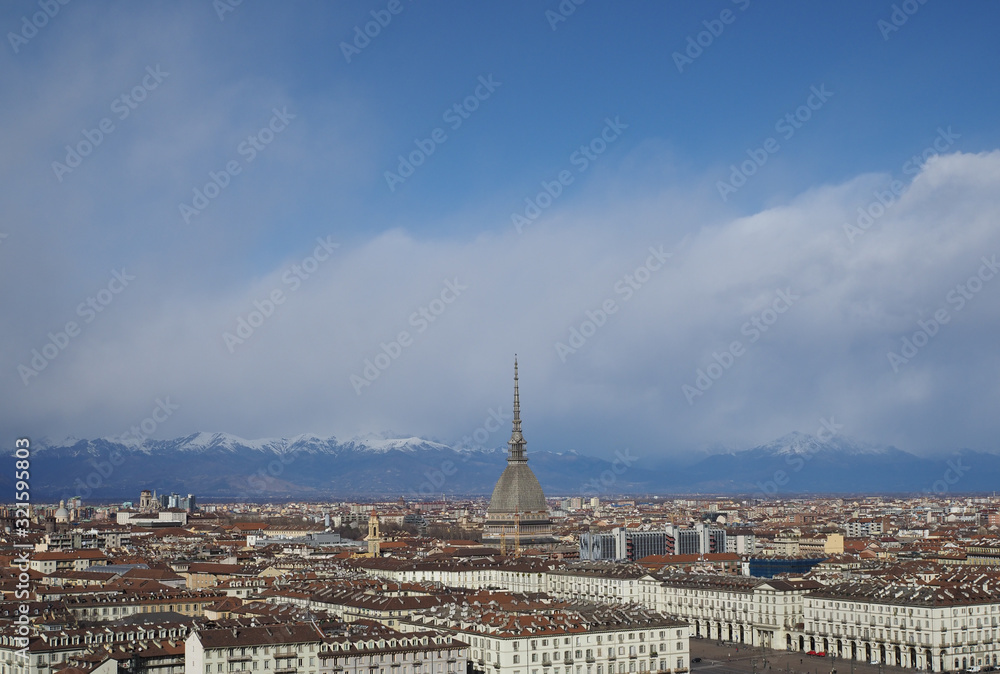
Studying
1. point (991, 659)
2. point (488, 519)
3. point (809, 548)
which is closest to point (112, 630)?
point (991, 659)

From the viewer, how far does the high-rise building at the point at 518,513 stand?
425ft

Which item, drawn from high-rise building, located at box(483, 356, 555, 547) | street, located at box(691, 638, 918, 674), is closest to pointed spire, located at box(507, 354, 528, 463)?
high-rise building, located at box(483, 356, 555, 547)

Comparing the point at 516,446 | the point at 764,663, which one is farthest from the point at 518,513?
the point at 764,663

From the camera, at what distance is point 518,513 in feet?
427

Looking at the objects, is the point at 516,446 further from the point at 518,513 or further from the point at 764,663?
the point at 764,663

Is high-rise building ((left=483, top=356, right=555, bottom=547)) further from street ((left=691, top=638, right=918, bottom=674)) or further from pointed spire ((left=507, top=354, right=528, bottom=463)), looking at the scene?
street ((left=691, top=638, right=918, bottom=674))

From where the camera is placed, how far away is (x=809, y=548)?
138875 millimetres

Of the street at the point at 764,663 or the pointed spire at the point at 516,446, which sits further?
the pointed spire at the point at 516,446

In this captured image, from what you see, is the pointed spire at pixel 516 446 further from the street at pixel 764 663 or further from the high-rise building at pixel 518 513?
the street at pixel 764 663

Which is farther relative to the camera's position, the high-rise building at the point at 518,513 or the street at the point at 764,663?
the high-rise building at the point at 518,513

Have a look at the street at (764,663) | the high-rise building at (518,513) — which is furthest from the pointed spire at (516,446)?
the street at (764,663)

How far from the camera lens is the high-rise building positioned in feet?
425

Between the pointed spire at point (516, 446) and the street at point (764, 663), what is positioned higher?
the pointed spire at point (516, 446)

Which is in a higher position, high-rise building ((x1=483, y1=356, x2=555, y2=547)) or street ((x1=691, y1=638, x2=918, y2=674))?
high-rise building ((x1=483, y1=356, x2=555, y2=547))
